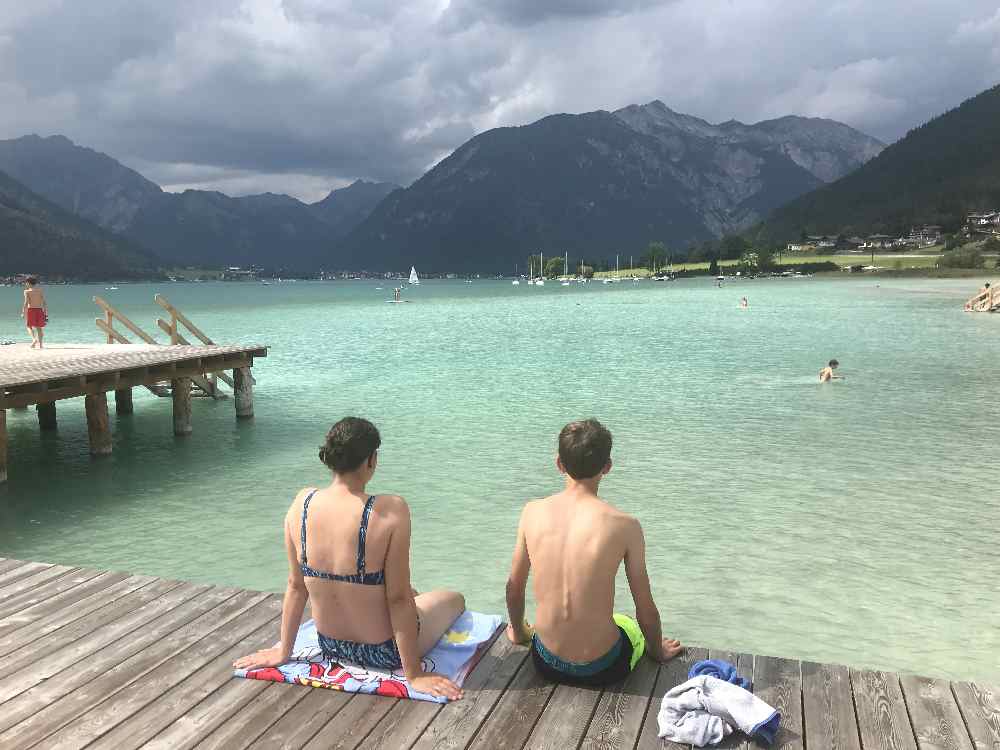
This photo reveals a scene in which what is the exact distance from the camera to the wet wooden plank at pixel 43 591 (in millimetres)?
6195

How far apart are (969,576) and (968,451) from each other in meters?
7.59

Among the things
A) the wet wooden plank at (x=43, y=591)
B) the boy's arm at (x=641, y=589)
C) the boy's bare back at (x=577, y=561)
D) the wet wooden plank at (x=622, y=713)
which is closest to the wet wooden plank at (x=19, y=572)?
the wet wooden plank at (x=43, y=591)

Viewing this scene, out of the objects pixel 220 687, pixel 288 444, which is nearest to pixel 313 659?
pixel 220 687

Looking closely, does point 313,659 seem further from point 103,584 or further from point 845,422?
point 845,422

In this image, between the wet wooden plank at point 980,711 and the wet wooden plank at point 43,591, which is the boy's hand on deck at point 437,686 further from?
the wet wooden plank at point 43,591

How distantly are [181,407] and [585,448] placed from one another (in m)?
16.7

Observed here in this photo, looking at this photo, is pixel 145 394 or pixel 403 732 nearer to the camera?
pixel 403 732

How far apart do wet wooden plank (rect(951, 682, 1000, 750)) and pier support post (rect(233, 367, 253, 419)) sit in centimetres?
1898

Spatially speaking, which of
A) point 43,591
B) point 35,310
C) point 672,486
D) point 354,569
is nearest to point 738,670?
point 354,569

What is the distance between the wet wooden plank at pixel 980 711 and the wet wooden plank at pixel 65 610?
588 centimetres

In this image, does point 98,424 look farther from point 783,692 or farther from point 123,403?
point 783,692

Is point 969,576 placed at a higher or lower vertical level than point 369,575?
lower

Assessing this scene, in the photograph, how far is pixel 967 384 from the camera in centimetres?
2558

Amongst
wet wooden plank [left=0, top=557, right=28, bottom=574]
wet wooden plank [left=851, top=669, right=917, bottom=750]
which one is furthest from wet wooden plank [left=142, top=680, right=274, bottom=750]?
wet wooden plank [left=0, top=557, right=28, bottom=574]
